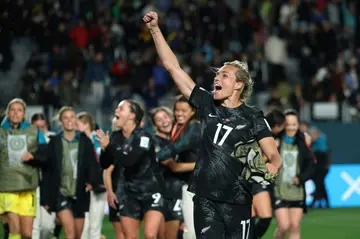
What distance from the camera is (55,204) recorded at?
12359mm

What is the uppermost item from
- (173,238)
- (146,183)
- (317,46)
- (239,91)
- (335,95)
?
Answer: (317,46)

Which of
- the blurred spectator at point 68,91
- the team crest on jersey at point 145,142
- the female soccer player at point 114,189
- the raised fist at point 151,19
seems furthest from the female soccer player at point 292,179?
the blurred spectator at point 68,91

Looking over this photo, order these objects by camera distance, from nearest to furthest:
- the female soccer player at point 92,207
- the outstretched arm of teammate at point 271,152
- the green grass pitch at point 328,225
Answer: the outstretched arm of teammate at point 271,152 < the female soccer player at point 92,207 < the green grass pitch at point 328,225

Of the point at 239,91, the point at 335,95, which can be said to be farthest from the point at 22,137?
the point at 335,95

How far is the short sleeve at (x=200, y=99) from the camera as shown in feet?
25.9

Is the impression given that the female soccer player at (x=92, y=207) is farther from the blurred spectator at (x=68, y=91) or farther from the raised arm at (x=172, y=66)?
the blurred spectator at (x=68, y=91)

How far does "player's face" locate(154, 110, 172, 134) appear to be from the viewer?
12.1 m

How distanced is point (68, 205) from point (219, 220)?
5.13 metres

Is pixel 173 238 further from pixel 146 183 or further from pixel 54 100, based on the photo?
pixel 54 100

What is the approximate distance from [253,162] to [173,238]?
4.54 meters

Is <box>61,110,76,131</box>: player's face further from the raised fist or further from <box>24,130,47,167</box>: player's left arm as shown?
the raised fist

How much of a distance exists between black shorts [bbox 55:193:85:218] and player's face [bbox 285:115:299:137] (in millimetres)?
3171

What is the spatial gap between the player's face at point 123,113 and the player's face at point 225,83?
3.08 m

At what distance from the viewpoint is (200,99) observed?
26.0 ft
